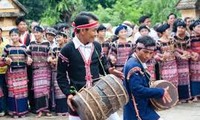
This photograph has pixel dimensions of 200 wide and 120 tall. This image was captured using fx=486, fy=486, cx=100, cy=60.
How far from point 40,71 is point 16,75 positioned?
482mm

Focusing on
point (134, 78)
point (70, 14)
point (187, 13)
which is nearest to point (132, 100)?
point (134, 78)

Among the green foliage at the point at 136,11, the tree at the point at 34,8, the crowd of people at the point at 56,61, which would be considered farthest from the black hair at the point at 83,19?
the tree at the point at 34,8

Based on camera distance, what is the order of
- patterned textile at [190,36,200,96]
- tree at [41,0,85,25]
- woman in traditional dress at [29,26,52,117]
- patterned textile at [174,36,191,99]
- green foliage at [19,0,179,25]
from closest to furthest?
woman in traditional dress at [29,26,52,117], patterned textile at [174,36,191,99], patterned textile at [190,36,200,96], tree at [41,0,85,25], green foliage at [19,0,179,25]

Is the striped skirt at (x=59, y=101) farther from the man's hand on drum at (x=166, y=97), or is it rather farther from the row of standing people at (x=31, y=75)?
the man's hand on drum at (x=166, y=97)

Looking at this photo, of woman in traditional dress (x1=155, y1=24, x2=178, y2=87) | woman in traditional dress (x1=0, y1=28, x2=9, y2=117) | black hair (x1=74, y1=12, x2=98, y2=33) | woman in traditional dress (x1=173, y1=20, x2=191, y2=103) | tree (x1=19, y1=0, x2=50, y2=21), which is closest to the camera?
black hair (x1=74, y1=12, x2=98, y2=33)

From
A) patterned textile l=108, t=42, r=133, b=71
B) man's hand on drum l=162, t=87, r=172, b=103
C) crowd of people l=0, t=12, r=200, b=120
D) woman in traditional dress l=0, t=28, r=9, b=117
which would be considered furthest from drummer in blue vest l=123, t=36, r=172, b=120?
woman in traditional dress l=0, t=28, r=9, b=117

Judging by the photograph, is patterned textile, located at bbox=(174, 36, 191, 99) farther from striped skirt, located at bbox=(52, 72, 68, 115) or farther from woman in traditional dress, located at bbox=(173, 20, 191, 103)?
striped skirt, located at bbox=(52, 72, 68, 115)

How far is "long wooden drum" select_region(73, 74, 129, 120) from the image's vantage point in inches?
202

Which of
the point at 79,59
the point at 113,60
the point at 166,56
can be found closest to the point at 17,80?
the point at 113,60

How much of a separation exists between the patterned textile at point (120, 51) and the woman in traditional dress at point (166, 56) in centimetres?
64

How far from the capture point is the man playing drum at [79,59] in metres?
5.44

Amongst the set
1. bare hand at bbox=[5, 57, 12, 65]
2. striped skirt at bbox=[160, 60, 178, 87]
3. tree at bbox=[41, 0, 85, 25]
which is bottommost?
striped skirt at bbox=[160, 60, 178, 87]

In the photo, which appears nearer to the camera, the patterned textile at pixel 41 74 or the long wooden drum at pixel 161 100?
Result: the long wooden drum at pixel 161 100

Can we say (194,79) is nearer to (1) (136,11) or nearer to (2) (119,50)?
(2) (119,50)
